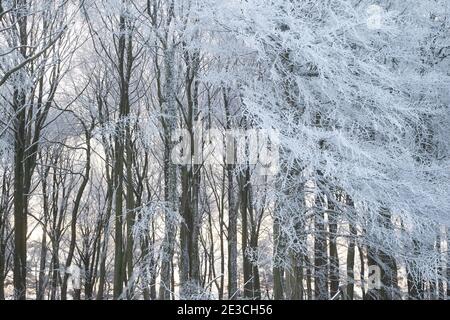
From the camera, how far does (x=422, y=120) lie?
790cm

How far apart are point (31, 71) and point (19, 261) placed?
3.73 m

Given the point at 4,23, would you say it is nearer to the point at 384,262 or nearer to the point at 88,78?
the point at 88,78

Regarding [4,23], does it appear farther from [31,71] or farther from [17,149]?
[17,149]

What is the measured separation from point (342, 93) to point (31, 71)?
19.3ft

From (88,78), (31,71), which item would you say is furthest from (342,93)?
(88,78)

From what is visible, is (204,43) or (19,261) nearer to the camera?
(204,43)

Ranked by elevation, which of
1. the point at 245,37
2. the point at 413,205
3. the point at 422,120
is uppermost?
the point at 245,37

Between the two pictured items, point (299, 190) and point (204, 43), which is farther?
point (204, 43)

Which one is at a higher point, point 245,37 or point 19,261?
point 245,37
